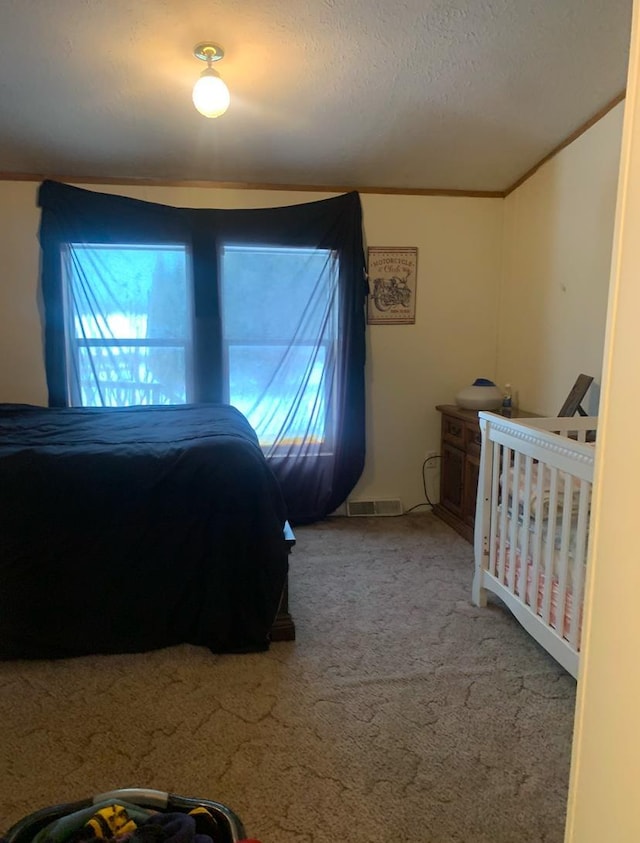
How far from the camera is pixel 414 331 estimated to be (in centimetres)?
379

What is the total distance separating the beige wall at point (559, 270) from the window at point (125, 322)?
2133mm

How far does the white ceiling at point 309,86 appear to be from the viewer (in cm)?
216

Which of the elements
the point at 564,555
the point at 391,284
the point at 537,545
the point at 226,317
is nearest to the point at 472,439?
the point at 391,284

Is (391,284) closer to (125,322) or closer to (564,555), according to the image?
(125,322)

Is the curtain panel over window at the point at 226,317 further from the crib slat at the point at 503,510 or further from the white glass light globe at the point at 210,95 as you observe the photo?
the crib slat at the point at 503,510

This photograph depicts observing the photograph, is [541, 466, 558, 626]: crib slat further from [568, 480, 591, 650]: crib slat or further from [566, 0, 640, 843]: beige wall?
[566, 0, 640, 843]: beige wall

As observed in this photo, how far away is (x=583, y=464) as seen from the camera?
1753mm

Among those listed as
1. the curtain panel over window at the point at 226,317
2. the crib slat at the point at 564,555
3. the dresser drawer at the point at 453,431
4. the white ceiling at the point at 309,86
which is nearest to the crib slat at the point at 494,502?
the crib slat at the point at 564,555

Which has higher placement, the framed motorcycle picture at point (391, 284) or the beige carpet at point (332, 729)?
the framed motorcycle picture at point (391, 284)

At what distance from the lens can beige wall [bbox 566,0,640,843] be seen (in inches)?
26.7

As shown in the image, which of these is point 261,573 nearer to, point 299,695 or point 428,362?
point 299,695

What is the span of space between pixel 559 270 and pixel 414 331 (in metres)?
0.98

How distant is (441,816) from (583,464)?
107cm

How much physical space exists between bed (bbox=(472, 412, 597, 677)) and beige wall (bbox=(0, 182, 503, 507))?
4.50 ft
